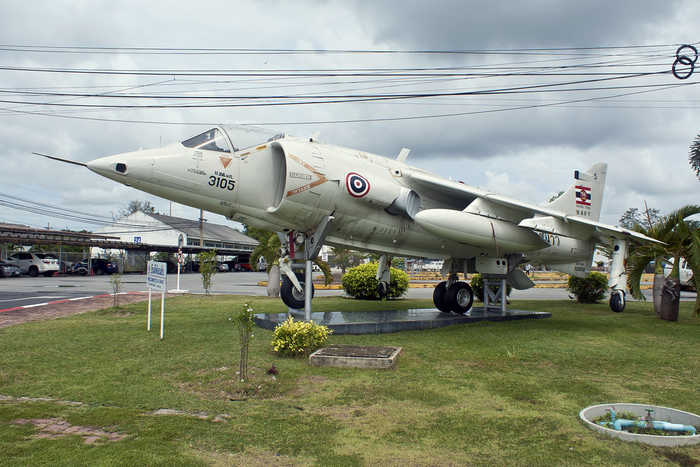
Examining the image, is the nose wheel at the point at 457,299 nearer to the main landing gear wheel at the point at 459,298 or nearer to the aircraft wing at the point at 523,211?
the main landing gear wheel at the point at 459,298

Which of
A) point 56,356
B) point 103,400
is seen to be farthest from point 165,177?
point 103,400

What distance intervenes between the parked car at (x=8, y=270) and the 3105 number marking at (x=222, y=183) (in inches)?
1372

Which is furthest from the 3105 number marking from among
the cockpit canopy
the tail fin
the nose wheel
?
the tail fin

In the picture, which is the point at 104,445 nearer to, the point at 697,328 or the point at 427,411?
the point at 427,411

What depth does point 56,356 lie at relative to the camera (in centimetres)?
804

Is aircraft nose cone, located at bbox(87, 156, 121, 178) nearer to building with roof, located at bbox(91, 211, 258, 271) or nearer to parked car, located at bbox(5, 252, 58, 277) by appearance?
parked car, located at bbox(5, 252, 58, 277)

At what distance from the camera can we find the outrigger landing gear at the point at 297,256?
11086 millimetres

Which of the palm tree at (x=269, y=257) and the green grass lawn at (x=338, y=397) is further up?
the palm tree at (x=269, y=257)

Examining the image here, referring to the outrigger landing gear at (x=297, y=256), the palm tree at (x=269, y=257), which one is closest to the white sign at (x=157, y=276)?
the outrigger landing gear at (x=297, y=256)

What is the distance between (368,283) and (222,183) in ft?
39.3

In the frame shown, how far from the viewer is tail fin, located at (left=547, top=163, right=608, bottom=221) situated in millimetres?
14141

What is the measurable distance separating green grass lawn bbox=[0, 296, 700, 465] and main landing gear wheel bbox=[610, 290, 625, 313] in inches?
57.4

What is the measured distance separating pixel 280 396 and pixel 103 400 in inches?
85.8

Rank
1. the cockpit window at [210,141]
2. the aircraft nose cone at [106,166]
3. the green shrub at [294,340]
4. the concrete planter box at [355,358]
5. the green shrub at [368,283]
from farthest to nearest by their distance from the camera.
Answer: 1. the green shrub at [368,283]
2. the cockpit window at [210,141]
3. the aircraft nose cone at [106,166]
4. the green shrub at [294,340]
5. the concrete planter box at [355,358]
